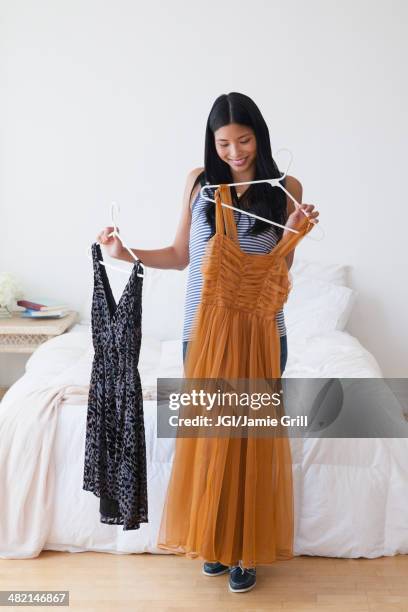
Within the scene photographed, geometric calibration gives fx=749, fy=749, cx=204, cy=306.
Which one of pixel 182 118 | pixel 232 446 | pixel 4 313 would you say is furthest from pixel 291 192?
pixel 4 313

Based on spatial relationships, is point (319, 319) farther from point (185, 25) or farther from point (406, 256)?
point (185, 25)

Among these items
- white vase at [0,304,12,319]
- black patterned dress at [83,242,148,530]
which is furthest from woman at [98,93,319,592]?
white vase at [0,304,12,319]

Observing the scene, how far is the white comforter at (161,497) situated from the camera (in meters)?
2.38

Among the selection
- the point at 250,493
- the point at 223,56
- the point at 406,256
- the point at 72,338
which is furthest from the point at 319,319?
the point at 250,493

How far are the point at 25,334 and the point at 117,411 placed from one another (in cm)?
157

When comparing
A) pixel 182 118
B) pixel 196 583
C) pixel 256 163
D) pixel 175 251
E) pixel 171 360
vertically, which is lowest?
pixel 196 583

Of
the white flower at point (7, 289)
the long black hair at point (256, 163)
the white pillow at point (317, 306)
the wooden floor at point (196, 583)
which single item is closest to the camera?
the long black hair at point (256, 163)

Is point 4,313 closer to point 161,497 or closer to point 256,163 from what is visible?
point 161,497

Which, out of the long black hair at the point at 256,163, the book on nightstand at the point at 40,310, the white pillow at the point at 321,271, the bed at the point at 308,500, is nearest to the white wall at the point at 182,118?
the white pillow at the point at 321,271

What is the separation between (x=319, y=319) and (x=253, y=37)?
1.44 m

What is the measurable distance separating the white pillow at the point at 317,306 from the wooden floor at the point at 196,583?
4.48 ft

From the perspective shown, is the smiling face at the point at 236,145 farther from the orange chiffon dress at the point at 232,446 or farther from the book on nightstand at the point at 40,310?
the book on nightstand at the point at 40,310

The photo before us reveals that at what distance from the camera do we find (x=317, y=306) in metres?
3.64

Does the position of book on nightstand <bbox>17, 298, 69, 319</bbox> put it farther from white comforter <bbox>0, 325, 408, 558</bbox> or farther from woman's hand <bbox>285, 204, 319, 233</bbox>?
woman's hand <bbox>285, 204, 319, 233</bbox>
